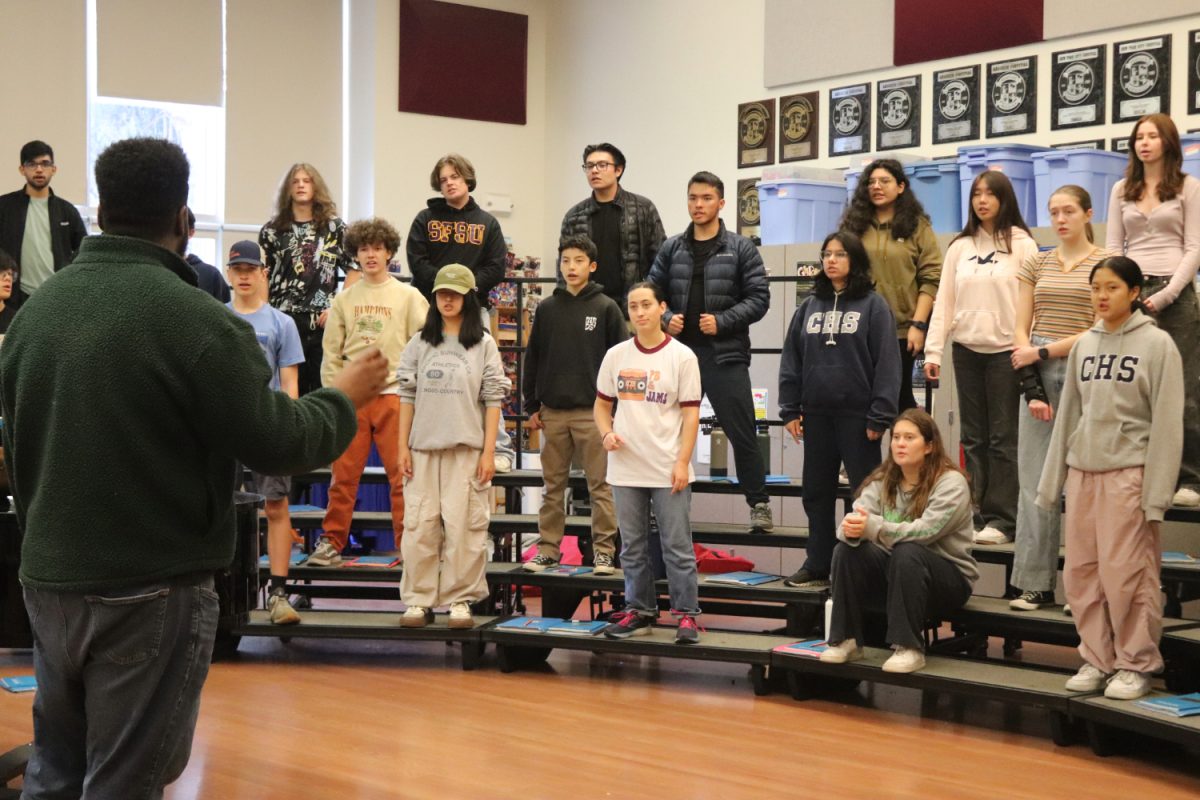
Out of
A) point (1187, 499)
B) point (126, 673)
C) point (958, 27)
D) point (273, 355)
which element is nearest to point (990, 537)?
point (1187, 499)

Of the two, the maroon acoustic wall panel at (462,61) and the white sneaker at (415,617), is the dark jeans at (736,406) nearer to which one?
the white sneaker at (415,617)

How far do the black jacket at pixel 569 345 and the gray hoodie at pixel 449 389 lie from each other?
0.94 feet

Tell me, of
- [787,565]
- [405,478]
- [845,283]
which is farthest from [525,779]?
[787,565]

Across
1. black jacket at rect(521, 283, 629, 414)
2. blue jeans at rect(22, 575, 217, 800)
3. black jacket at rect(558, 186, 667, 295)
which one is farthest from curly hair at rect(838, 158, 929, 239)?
blue jeans at rect(22, 575, 217, 800)

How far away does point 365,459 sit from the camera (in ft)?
20.7

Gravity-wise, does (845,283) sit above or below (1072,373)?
above

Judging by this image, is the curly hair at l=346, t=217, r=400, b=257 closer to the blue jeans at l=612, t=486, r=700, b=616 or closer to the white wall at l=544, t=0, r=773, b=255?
the blue jeans at l=612, t=486, r=700, b=616

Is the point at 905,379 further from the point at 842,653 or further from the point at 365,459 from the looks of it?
the point at 365,459

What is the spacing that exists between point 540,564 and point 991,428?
2.15 m

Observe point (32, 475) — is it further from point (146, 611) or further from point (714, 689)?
point (714, 689)

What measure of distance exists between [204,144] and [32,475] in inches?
384

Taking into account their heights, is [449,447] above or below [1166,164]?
below

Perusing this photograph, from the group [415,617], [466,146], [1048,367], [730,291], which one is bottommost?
[415,617]

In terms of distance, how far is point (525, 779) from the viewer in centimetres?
414
